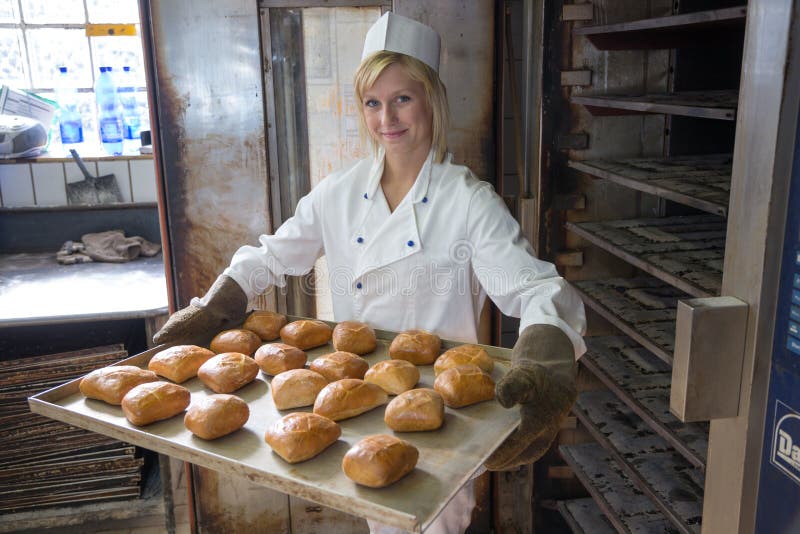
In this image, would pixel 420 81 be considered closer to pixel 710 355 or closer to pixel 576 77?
pixel 576 77

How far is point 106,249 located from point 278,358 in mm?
1930

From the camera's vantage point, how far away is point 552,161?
92.0 inches

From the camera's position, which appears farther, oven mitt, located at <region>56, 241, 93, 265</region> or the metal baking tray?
oven mitt, located at <region>56, 241, 93, 265</region>

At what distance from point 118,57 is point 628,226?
2801 mm

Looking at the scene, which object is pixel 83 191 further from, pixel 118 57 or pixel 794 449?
pixel 794 449

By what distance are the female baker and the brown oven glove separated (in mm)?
206

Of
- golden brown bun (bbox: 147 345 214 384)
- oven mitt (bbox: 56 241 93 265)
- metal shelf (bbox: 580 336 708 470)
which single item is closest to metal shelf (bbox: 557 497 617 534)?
metal shelf (bbox: 580 336 708 470)

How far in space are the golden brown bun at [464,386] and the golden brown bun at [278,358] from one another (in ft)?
1.36

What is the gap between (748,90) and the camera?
3.33 feet

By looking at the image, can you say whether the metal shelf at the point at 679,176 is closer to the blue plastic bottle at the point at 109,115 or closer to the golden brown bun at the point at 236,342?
the golden brown bun at the point at 236,342

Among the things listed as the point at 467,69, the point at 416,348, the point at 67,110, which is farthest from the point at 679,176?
the point at 67,110

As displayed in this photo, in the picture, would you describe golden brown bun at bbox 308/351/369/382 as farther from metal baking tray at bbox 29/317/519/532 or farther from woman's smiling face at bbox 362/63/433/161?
woman's smiling face at bbox 362/63/433/161

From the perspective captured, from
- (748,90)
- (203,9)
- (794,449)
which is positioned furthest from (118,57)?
(794,449)

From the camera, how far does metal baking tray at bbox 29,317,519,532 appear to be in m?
1.26
